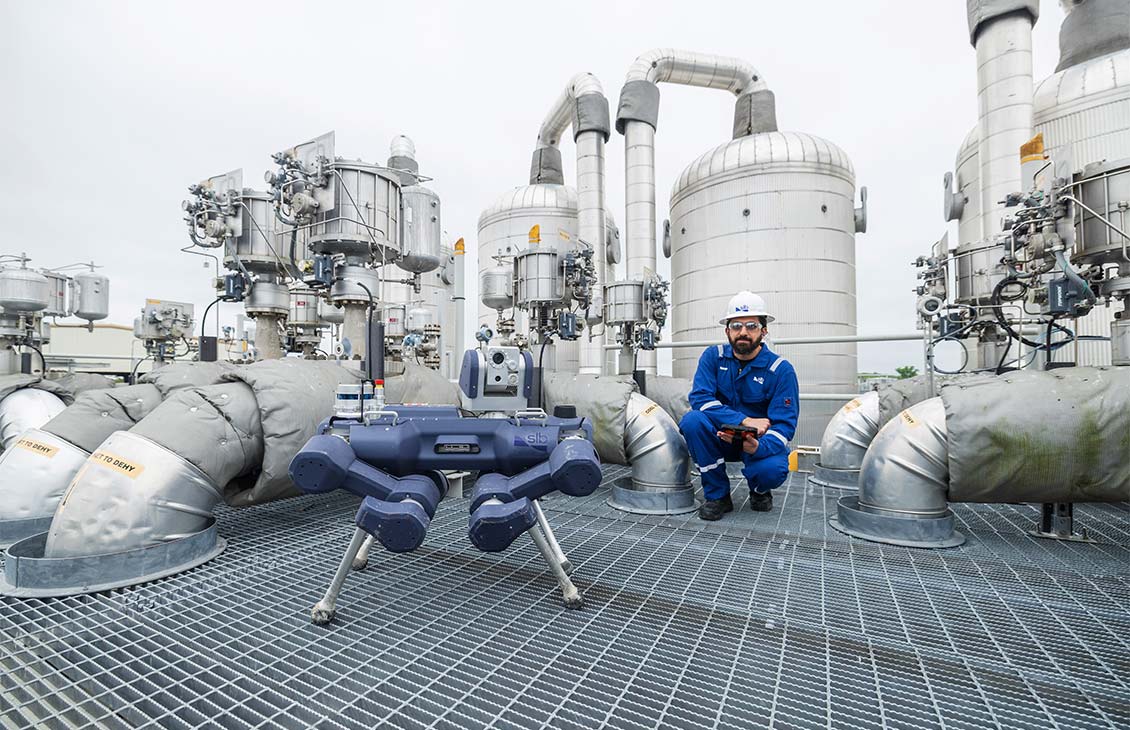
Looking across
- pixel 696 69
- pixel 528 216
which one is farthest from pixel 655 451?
pixel 696 69

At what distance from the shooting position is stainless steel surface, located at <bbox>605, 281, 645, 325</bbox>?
524cm

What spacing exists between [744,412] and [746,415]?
29 millimetres

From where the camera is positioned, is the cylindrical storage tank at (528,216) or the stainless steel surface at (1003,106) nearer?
the stainless steel surface at (1003,106)

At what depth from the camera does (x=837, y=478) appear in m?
3.52

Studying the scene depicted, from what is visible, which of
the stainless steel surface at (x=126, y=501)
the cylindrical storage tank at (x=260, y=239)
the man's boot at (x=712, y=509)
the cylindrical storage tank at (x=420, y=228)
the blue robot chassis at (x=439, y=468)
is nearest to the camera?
the blue robot chassis at (x=439, y=468)

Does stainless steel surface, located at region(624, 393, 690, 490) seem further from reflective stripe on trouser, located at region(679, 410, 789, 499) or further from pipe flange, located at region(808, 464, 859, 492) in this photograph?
pipe flange, located at region(808, 464, 859, 492)

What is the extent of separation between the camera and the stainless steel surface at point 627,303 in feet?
17.2

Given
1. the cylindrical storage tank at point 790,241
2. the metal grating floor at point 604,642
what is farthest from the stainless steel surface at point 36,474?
the cylindrical storage tank at point 790,241

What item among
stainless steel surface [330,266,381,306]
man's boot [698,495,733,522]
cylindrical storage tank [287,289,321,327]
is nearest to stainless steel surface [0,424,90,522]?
stainless steel surface [330,266,381,306]

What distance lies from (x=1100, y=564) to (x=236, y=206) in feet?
18.9

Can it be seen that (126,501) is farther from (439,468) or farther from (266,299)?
(266,299)

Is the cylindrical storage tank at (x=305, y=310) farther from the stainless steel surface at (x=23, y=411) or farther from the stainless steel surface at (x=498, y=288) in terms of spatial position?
the stainless steel surface at (x=23, y=411)

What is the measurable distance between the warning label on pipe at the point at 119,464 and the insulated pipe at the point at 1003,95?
6.83m

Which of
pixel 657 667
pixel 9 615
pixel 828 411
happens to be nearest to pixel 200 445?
pixel 9 615
